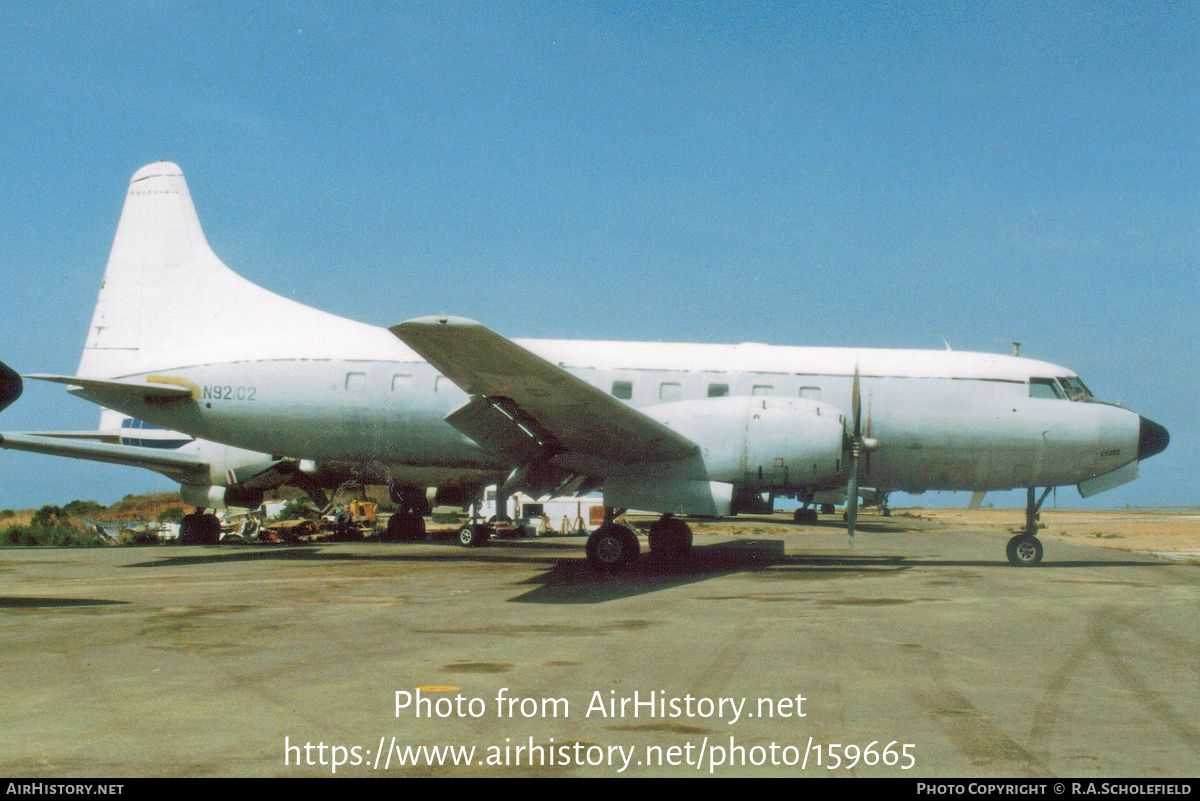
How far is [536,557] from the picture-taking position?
20.0 metres

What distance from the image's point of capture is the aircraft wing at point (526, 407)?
11.8m

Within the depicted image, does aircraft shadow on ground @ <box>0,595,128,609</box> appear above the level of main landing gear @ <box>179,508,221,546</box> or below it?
above

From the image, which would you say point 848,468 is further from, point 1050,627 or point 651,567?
point 1050,627

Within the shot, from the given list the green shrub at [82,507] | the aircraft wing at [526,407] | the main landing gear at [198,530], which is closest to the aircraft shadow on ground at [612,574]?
the aircraft wing at [526,407]

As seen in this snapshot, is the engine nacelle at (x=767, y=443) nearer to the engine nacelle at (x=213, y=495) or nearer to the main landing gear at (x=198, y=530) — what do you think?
the engine nacelle at (x=213, y=495)

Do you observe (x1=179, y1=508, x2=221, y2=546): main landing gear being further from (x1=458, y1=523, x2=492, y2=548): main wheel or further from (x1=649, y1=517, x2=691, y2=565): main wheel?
(x1=649, y1=517, x2=691, y2=565): main wheel

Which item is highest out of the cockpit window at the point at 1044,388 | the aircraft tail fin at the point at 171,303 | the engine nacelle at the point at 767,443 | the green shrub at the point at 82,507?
the aircraft tail fin at the point at 171,303

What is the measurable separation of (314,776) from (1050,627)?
8.27 m

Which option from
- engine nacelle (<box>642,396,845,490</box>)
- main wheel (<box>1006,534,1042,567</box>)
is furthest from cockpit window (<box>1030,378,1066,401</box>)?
engine nacelle (<box>642,396,845,490</box>)

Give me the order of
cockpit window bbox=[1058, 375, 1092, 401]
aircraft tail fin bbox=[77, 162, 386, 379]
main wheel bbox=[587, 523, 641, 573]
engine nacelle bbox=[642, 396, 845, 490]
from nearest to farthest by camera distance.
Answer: engine nacelle bbox=[642, 396, 845, 490], main wheel bbox=[587, 523, 641, 573], cockpit window bbox=[1058, 375, 1092, 401], aircraft tail fin bbox=[77, 162, 386, 379]

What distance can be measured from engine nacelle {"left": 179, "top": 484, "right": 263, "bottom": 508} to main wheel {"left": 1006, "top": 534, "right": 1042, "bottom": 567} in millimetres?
21141

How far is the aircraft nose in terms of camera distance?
625 inches

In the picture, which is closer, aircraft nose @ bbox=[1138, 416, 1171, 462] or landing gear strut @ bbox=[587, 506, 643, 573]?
landing gear strut @ bbox=[587, 506, 643, 573]

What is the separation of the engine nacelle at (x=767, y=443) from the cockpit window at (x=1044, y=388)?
4602mm
